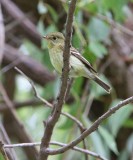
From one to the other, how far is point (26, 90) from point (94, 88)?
1926 mm

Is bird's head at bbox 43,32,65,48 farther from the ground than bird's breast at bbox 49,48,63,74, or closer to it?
farther from the ground

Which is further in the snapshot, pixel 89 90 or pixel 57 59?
pixel 89 90

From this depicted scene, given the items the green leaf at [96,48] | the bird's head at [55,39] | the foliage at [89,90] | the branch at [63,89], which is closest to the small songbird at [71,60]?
the bird's head at [55,39]

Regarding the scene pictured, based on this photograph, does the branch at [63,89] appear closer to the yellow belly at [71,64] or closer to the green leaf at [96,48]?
the yellow belly at [71,64]

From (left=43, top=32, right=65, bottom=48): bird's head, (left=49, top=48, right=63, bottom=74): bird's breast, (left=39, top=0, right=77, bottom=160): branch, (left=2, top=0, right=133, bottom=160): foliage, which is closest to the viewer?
(left=39, top=0, right=77, bottom=160): branch

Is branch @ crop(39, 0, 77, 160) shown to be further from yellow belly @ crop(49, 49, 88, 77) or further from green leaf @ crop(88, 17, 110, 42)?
green leaf @ crop(88, 17, 110, 42)

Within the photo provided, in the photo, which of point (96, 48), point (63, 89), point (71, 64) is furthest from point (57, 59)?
point (96, 48)

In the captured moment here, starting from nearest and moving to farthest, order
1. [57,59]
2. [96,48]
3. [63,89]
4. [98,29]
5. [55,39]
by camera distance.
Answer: [63,89], [57,59], [55,39], [96,48], [98,29]

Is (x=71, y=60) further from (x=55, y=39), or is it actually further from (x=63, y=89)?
(x=63, y=89)

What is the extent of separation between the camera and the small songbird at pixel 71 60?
2215 mm

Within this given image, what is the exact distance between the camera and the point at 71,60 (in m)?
2.25

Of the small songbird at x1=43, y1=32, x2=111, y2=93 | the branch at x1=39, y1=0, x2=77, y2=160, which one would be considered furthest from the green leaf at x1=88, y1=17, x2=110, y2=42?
the branch at x1=39, y1=0, x2=77, y2=160

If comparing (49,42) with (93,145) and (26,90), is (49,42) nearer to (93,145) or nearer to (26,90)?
(93,145)

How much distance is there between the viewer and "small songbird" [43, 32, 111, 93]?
2.21 m
